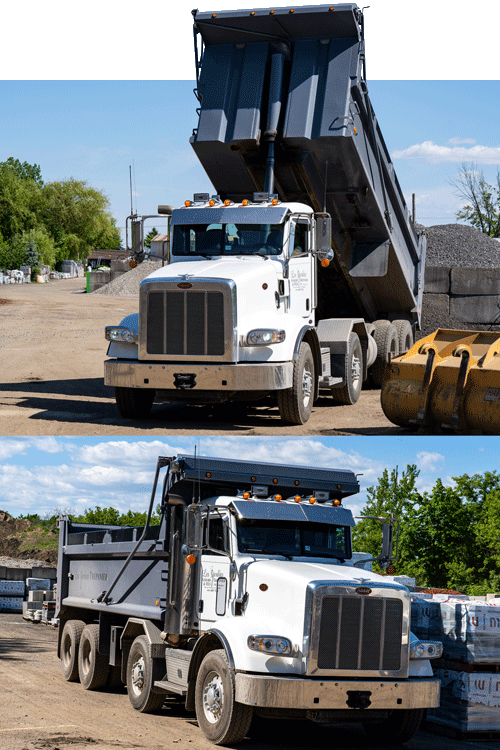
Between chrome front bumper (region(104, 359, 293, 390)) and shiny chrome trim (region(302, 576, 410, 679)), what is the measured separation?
4659 mm

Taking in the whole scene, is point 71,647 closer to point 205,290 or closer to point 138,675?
point 138,675

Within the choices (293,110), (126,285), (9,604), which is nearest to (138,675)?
(293,110)

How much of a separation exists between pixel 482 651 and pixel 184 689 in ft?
9.12

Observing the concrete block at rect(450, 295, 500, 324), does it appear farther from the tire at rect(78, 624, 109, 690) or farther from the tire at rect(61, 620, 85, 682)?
the tire at rect(78, 624, 109, 690)

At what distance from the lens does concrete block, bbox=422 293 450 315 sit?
21.6 m

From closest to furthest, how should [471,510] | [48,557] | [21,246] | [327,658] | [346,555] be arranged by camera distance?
[327,658]
[346,555]
[471,510]
[48,557]
[21,246]

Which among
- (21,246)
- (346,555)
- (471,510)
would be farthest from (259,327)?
(21,246)

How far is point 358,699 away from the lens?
24.2 feet

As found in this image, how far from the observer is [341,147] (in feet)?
43.8

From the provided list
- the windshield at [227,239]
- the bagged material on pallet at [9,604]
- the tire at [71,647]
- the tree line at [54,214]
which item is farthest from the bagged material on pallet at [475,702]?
the tree line at [54,214]

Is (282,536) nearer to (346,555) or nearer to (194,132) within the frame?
(346,555)

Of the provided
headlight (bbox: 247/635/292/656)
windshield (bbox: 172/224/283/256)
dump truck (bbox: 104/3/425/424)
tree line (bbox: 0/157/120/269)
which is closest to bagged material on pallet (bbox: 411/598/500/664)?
headlight (bbox: 247/635/292/656)

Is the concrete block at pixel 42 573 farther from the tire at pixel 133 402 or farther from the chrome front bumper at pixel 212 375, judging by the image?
the chrome front bumper at pixel 212 375

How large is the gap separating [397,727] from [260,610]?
1659 millimetres
